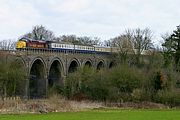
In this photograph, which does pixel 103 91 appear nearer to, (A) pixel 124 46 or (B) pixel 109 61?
(A) pixel 124 46

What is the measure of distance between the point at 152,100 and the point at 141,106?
400 cm

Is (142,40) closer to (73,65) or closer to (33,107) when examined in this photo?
(73,65)

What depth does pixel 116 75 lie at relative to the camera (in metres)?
48.3

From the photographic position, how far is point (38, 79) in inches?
2482

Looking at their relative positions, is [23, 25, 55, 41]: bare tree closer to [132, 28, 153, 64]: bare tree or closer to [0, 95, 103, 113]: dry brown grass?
[132, 28, 153, 64]: bare tree

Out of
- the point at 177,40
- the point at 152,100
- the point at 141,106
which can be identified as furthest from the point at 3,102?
the point at 177,40

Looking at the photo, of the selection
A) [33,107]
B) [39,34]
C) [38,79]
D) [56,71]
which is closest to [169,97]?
[33,107]

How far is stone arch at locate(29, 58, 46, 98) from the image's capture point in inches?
2413

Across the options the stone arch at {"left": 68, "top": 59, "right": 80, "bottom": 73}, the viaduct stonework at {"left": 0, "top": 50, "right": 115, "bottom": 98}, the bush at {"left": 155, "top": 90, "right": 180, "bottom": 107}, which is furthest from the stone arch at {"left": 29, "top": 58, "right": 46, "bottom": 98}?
the bush at {"left": 155, "top": 90, "right": 180, "bottom": 107}

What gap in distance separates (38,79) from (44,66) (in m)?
2.58

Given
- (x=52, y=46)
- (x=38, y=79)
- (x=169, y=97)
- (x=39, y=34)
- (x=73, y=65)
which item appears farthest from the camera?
(x=39, y=34)

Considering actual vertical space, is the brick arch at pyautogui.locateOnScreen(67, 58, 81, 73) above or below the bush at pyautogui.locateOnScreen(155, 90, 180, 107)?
above

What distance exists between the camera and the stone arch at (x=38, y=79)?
2413 inches

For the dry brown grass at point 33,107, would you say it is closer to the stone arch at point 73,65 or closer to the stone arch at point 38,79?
the stone arch at point 38,79
